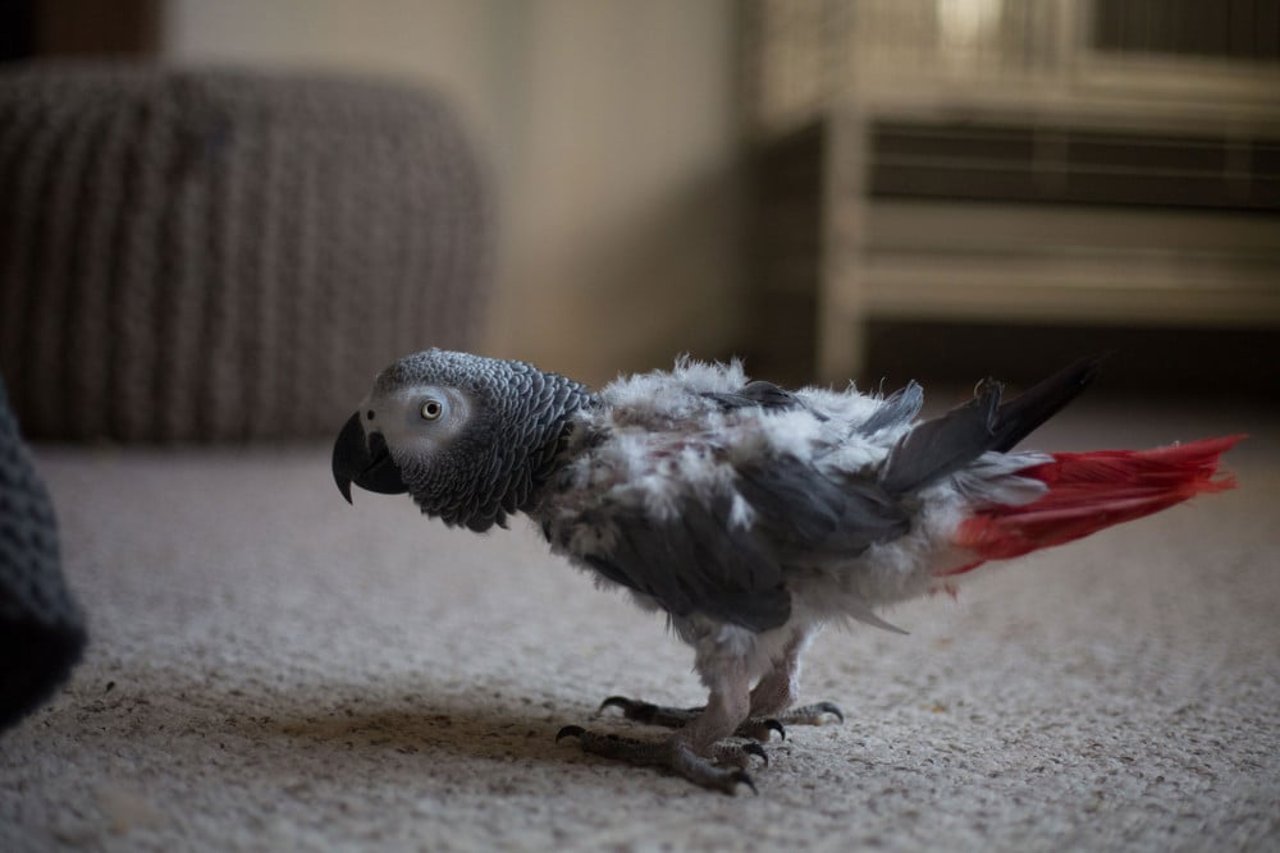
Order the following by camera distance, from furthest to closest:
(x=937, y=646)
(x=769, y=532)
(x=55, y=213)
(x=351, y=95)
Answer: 1. (x=351, y=95)
2. (x=55, y=213)
3. (x=937, y=646)
4. (x=769, y=532)

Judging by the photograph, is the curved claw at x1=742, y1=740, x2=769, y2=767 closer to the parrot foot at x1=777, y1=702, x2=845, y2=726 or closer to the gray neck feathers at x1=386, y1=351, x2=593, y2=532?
the parrot foot at x1=777, y1=702, x2=845, y2=726

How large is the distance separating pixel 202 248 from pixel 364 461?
1.22m

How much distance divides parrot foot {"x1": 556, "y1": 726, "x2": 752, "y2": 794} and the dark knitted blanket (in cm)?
28

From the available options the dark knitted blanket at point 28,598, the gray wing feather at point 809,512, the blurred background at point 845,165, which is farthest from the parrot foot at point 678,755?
the blurred background at point 845,165

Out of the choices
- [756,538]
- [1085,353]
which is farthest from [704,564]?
[1085,353]

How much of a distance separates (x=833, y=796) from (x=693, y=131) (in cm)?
263

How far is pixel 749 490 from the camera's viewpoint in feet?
2.04

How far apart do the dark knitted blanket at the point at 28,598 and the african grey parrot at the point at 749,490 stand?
20cm

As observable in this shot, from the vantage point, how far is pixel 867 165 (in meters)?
2.75

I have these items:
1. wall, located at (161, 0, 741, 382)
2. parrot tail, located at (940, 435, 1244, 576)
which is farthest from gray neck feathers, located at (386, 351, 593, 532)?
wall, located at (161, 0, 741, 382)

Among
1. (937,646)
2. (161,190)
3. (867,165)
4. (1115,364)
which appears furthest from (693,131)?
(937,646)

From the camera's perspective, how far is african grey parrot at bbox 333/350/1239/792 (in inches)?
24.5

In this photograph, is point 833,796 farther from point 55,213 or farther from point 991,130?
point 991,130

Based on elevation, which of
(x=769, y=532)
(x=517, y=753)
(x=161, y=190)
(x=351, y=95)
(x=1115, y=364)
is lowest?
(x=1115, y=364)
